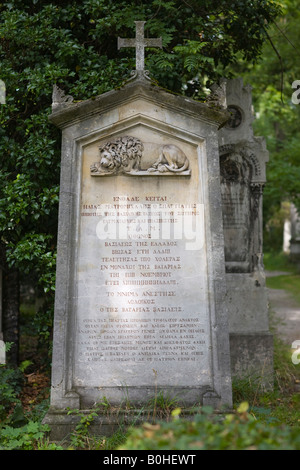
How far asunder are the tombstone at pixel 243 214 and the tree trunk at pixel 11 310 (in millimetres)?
2855

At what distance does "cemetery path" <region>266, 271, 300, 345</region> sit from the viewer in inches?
364

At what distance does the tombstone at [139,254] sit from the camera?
4719mm

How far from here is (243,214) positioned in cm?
684

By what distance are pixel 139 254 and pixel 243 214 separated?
2.46 m

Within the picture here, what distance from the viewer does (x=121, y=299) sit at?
4797 millimetres

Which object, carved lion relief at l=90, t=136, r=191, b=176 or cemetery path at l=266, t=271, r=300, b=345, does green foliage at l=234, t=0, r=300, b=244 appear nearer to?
Result: cemetery path at l=266, t=271, r=300, b=345

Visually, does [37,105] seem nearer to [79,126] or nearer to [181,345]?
[79,126]

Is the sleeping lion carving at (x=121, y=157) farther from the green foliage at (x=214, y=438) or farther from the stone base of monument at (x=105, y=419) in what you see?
the green foliage at (x=214, y=438)

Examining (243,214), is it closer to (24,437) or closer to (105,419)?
(105,419)

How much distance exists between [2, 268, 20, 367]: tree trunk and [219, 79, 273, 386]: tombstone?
9.37 feet

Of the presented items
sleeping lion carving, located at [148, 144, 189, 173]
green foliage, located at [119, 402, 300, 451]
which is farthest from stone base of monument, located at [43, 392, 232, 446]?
sleeping lion carving, located at [148, 144, 189, 173]

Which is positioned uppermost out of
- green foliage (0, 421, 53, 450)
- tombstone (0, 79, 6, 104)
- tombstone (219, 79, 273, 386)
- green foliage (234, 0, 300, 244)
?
green foliage (234, 0, 300, 244)

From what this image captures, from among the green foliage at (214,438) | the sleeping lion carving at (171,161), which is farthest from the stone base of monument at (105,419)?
the sleeping lion carving at (171,161)

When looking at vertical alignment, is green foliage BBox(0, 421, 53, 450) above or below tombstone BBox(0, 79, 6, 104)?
below
